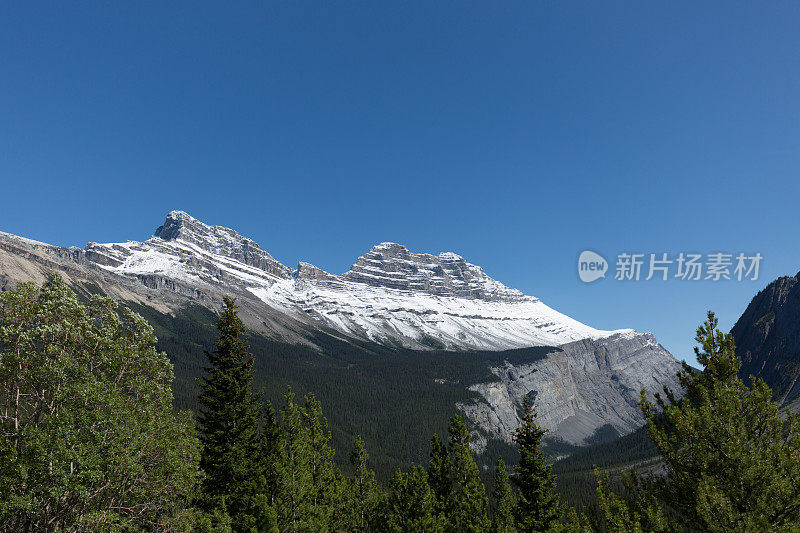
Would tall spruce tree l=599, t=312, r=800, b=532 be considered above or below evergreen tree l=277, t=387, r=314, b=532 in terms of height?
above

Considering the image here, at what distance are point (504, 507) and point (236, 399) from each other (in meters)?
31.2

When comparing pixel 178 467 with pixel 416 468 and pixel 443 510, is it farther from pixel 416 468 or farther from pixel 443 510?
pixel 443 510

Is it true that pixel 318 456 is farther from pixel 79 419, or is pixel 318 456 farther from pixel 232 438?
pixel 79 419

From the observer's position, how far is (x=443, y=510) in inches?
1602

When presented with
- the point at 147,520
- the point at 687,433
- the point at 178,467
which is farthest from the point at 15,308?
the point at 687,433

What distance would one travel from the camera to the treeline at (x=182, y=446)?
590 inches

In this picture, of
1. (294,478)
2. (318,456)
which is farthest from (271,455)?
(318,456)

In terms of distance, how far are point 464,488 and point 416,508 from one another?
5282 millimetres

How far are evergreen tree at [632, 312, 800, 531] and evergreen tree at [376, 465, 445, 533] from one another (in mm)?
25167

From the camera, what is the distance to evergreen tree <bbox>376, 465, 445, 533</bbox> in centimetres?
3778

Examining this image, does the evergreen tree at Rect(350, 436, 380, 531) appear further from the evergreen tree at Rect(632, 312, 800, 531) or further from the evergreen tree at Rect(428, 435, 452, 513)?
the evergreen tree at Rect(632, 312, 800, 531)

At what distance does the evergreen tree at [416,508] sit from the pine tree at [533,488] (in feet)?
25.5

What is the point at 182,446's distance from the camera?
2530 cm

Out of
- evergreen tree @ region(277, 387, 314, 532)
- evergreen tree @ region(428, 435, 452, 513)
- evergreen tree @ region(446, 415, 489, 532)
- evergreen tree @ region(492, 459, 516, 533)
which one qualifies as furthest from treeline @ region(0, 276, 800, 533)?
evergreen tree @ region(492, 459, 516, 533)
